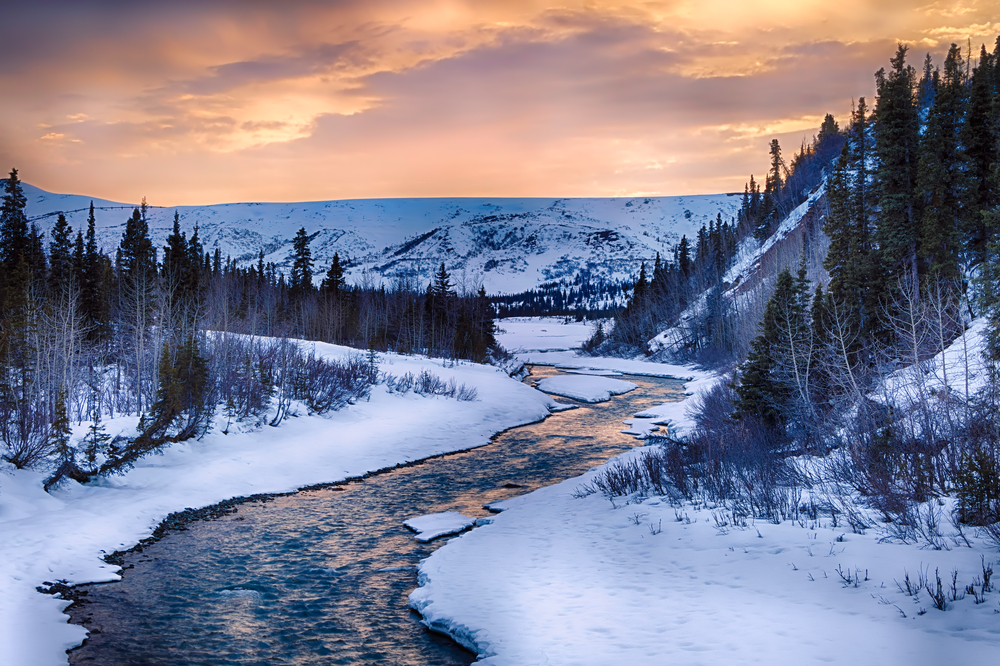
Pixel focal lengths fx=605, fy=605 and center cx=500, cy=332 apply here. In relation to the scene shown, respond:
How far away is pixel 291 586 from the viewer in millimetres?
11609

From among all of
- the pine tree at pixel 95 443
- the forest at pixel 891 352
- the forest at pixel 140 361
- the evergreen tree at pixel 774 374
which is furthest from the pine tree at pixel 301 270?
the evergreen tree at pixel 774 374

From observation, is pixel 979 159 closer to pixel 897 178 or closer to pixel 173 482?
pixel 897 178

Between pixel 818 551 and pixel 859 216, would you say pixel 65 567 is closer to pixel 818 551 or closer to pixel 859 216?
pixel 818 551

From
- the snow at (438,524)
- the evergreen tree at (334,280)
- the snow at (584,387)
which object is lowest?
the snow at (584,387)

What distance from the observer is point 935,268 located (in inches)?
1121

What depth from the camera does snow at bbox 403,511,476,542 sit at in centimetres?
1466

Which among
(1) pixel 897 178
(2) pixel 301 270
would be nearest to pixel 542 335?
(2) pixel 301 270

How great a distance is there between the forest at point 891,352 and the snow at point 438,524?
559 cm

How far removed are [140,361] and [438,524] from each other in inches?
707

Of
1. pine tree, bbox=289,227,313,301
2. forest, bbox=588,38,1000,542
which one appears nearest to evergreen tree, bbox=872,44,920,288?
forest, bbox=588,38,1000,542

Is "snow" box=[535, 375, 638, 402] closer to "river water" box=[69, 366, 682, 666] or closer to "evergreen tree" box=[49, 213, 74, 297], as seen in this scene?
"river water" box=[69, 366, 682, 666]

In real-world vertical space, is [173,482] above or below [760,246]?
below

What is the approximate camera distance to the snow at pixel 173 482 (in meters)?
9.95

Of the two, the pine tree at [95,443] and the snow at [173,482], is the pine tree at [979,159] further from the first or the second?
the pine tree at [95,443]
